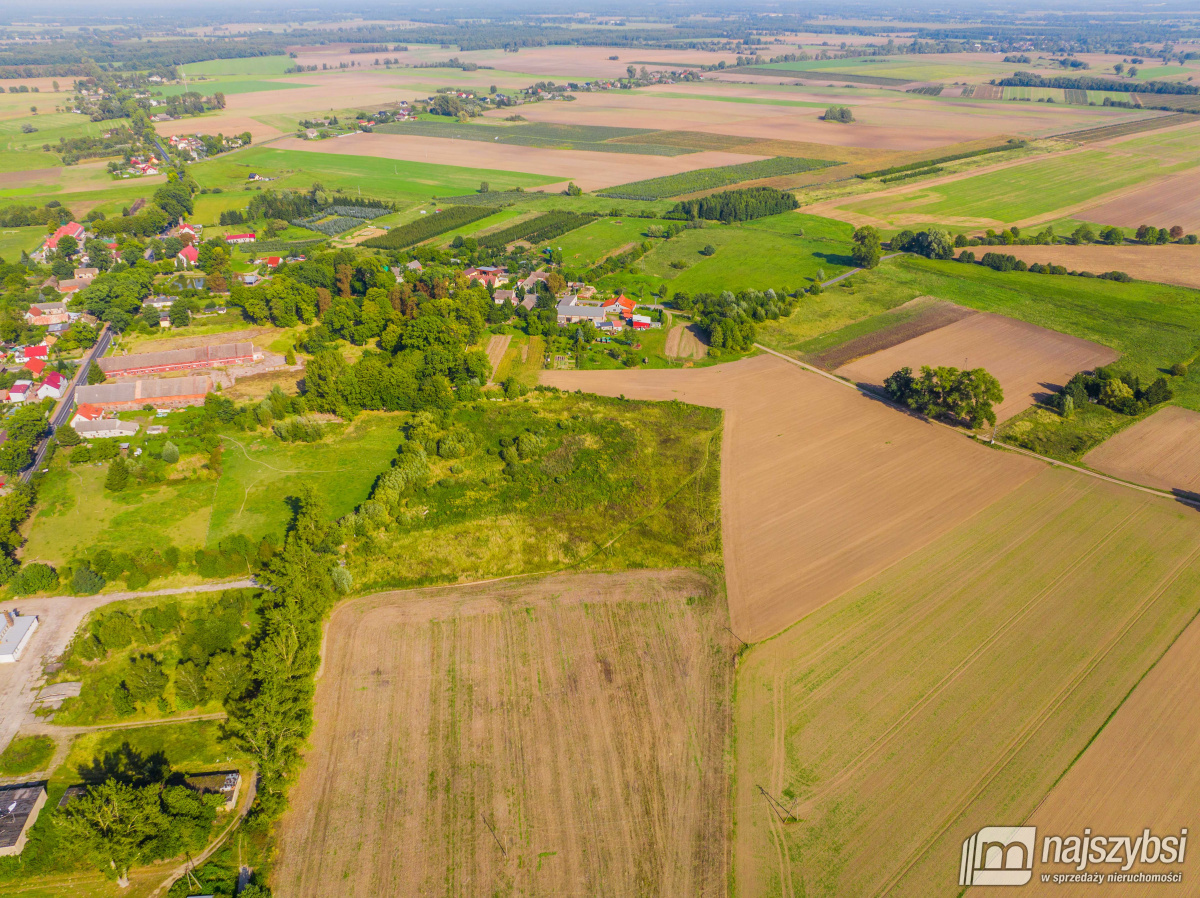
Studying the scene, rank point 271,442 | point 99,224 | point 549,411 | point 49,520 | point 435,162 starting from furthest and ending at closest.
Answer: point 435,162
point 99,224
point 549,411
point 271,442
point 49,520

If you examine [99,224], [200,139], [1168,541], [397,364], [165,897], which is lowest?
[165,897]

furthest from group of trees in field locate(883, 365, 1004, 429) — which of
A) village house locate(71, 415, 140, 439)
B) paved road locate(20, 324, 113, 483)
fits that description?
paved road locate(20, 324, 113, 483)

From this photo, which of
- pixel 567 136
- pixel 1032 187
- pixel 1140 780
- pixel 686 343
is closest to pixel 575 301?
pixel 686 343

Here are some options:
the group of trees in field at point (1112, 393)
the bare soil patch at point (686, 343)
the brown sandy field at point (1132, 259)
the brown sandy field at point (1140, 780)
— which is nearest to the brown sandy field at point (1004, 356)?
the group of trees in field at point (1112, 393)

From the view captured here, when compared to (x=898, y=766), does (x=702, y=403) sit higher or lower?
higher

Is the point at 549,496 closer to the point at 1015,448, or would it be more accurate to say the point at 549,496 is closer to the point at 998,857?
the point at 998,857

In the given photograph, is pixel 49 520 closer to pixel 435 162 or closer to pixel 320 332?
pixel 320 332

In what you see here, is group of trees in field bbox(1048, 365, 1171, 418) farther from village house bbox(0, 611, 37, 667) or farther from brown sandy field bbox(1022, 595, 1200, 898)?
village house bbox(0, 611, 37, 667)

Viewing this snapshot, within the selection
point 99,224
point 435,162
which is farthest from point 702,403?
point 435,162
